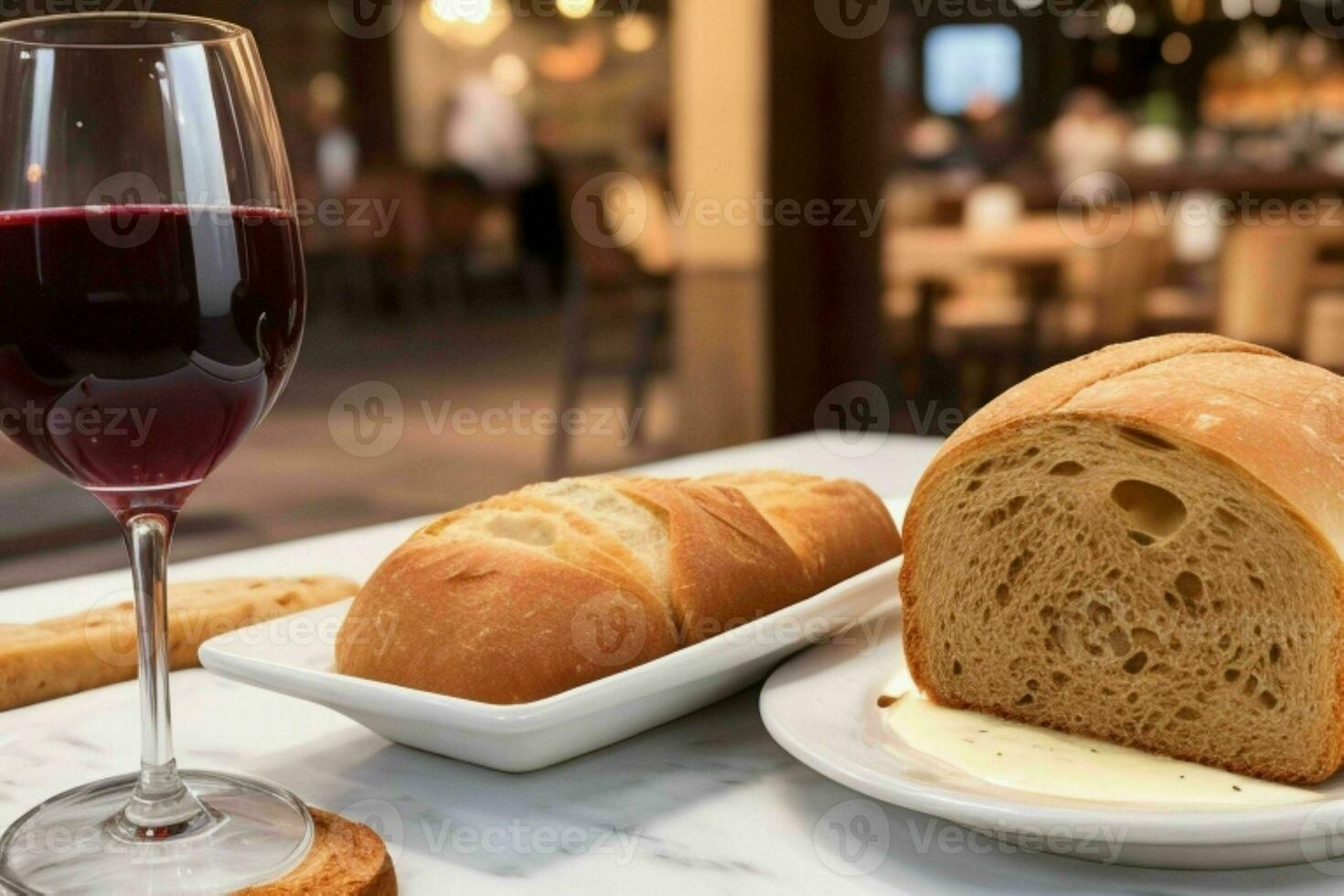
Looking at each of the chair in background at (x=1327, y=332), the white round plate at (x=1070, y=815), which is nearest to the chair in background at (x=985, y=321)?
the chair in background at (x=1327, y=332)

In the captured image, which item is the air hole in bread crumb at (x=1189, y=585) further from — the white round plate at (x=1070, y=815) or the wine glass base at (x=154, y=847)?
the wine glass base at (x=154, y=847)

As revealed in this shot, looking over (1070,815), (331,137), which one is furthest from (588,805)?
(331,137)

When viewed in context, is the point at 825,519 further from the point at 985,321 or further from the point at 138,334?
the point at 985,321

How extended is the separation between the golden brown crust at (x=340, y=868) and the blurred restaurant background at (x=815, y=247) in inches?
53.7

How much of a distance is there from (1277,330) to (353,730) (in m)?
5.86

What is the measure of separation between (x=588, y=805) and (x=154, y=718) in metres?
0.26

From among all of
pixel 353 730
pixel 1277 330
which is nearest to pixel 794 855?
pixel 353 730

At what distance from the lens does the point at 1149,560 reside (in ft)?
2.90

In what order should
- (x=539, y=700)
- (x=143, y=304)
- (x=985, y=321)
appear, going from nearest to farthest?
(x=143, y=304) → (x=539, y=700) → (x=985, y=321)

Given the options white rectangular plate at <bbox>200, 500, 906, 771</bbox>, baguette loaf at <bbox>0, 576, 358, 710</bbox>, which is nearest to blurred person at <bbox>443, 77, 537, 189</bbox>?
baguette loaf at <bbox>0, 576, 358, 710</bbox>

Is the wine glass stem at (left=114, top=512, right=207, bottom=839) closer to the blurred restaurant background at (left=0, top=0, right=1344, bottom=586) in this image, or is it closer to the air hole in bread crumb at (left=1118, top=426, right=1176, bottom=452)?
the air hole in bread crumb at (left=1118, top=426, right=1176, bottom=452)

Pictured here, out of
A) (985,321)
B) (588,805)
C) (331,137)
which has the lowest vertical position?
(985,321)

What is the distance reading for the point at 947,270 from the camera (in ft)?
22.6

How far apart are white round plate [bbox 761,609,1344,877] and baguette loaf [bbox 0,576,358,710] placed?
0.48 metres
